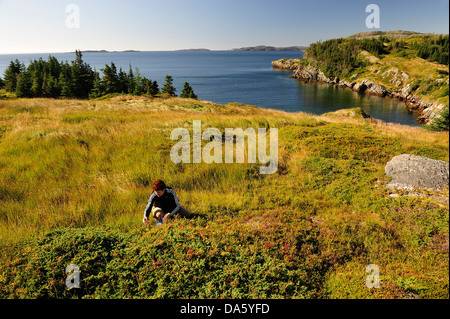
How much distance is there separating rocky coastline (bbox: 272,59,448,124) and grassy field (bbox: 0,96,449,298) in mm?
20636

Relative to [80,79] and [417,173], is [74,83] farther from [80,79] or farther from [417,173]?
[417,173]

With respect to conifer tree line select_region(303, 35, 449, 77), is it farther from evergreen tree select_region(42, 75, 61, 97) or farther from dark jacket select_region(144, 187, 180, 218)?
dark jacket select_region(144, 187, 180, 218)

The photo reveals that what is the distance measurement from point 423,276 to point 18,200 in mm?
10309

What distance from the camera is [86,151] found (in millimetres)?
9719

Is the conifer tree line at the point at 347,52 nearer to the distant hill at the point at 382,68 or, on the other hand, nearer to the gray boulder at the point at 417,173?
the distant hill at the point at 382,68

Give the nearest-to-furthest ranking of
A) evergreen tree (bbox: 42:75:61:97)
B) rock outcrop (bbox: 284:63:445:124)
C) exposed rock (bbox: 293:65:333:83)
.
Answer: rock outcrop (bbox: 284:63:445:124), evergreen tree (bbox: 42:75:61:97), exposed rock (bbox: 293:65:333:83)

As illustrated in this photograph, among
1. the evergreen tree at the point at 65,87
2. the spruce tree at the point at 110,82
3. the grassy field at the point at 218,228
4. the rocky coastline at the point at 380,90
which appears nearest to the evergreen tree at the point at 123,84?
the spruce tree at the point at 110,82

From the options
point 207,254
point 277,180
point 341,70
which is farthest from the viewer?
point 341,70

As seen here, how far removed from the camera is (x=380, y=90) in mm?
85062

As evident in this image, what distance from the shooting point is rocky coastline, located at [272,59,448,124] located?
173 ft

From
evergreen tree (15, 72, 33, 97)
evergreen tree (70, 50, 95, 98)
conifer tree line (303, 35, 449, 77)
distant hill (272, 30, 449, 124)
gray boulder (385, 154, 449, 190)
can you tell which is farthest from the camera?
conifer tree line (303, 35, 449, 77)

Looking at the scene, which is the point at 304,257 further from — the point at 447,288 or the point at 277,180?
the point at 277,180

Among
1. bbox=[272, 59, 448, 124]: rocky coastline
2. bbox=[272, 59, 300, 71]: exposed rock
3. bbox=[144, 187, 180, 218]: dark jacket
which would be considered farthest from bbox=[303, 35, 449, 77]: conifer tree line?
bbox=[144, 187, 180, 218]: dark jacket
